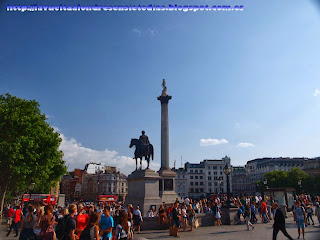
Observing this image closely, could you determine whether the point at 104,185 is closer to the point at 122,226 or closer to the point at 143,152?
the point at 143,152

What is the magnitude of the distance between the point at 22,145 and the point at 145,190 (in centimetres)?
1679

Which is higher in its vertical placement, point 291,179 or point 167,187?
point 291,179

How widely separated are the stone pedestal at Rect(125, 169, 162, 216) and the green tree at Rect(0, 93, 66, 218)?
14.2 metres

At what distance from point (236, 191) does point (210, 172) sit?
15168 millimetres

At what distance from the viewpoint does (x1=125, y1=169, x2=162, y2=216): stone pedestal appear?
2159 cm

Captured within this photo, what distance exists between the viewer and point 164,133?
35.7 meters

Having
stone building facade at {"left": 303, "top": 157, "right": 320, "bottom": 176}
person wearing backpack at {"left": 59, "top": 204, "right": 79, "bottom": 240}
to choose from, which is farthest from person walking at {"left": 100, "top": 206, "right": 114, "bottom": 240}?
stone building facade at {"left": 303, "top": 157, "right": 320, "bottom": 176}

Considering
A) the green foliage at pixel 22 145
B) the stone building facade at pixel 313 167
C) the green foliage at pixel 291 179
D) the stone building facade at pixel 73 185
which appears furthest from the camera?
the stone building facade at pixel 73 185

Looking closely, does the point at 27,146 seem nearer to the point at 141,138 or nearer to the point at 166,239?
the point at 141,138

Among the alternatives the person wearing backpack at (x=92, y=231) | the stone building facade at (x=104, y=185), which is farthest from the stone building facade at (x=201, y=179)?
the person wearing backpack at (x=92, y=231)

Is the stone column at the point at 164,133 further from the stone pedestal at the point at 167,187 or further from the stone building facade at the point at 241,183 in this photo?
the stone building facade at the point at 241,183

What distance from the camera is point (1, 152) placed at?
1145 inches

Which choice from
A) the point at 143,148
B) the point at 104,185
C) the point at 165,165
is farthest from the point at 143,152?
the point at 104,185

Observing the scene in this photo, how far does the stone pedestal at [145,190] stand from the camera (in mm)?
21594
